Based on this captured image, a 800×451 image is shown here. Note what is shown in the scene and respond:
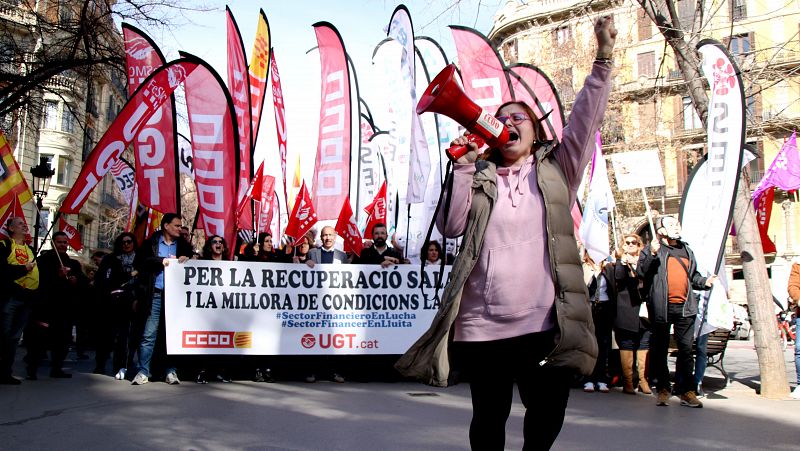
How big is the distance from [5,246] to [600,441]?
654cm

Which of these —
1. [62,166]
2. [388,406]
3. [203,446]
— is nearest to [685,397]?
[388,406]

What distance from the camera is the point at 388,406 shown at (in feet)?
22.9

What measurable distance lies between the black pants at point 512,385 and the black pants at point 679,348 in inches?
199

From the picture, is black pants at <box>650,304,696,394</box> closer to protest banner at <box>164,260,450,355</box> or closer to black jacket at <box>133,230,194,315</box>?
protest banner at <box>164,260,450,355</box>

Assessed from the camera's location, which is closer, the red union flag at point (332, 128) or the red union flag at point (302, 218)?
the red union flag at point (302, 218)

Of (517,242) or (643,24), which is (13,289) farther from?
(643,24)

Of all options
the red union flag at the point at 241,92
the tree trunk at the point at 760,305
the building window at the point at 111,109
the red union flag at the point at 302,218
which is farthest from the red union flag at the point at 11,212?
the building window at the point at 111,109

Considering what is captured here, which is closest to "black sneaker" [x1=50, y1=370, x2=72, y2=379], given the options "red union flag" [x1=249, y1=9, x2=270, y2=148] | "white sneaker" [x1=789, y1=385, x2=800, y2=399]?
"red union flag" [x1=249, y1=9, x2=270, y2=148]

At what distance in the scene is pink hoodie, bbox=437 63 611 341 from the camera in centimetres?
299

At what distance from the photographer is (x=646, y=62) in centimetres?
4453

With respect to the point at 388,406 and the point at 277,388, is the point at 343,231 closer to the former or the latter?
the point at 277,388

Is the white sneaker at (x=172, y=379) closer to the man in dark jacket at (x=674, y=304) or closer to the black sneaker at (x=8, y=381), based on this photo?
the black sneaker at (x=8, y=381)

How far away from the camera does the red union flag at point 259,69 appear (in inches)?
515

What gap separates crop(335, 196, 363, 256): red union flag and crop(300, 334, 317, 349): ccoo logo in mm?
3540
